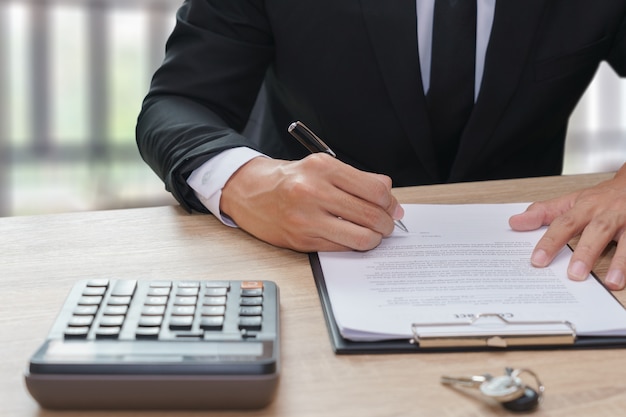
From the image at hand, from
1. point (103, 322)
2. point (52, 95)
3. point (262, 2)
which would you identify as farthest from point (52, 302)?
point (52, 95)

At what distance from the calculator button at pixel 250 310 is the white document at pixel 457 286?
73 mm

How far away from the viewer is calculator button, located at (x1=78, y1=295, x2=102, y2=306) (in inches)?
26.9

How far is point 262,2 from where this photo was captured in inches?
53.4

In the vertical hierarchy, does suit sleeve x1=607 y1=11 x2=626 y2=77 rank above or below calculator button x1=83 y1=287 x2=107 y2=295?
above

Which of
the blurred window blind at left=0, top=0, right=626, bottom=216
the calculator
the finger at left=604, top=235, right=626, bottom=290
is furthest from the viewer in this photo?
the blurred window blind at left=0, top=0, right=626, bottom=216

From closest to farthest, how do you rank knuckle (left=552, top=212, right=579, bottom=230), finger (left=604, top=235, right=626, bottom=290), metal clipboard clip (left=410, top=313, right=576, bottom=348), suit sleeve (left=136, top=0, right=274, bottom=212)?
metal clipboard clip (left=410, top=313, right=576, bottom=348) → finger (left=604, top=235, right=626, bottom=290) → knuckle (left=552, top=212, right=579, bottom=230) → suit sleeve (left=136, top=0, right=274, bottom=212)

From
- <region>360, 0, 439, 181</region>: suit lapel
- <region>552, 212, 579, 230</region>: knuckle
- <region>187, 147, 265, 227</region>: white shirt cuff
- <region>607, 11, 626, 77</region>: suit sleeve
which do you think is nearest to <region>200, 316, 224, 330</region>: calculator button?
<region>187, 147, 265, 227</region>: white shirt cuff

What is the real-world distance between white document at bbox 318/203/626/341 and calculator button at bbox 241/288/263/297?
0.07 metres

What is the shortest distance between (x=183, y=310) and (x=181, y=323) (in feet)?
0.10

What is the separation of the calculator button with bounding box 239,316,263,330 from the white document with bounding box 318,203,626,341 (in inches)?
3.0

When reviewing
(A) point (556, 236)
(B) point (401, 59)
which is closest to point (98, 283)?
(A) point (556, 236)

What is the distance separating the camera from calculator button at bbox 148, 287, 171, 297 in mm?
708

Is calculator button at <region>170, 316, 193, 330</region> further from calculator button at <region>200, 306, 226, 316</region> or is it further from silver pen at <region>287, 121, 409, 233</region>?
silver pen at <region>287, 121, 409, 233</region>

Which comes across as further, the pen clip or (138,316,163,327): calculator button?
the pen clip
